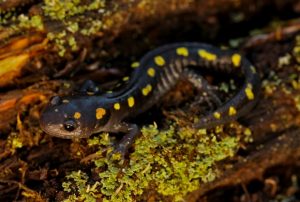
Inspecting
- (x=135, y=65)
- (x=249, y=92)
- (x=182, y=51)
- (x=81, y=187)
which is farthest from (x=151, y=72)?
(x=81, y=187)

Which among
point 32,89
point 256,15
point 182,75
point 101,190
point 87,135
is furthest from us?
point 256,15

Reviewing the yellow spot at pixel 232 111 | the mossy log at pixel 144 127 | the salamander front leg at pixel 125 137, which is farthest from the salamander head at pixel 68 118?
the yellow spot at pixel 232 111

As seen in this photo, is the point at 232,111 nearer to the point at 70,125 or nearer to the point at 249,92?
the point at 249,92

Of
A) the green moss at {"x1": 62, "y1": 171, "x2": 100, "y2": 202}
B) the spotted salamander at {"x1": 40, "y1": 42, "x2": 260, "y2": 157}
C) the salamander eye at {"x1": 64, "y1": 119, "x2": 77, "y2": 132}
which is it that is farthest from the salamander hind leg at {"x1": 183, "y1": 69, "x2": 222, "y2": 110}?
the green moss at {"x1": 62, "y1": 171, "x2": 100, "y2": 202}

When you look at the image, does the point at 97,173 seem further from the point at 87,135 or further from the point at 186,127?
the point at 186,127

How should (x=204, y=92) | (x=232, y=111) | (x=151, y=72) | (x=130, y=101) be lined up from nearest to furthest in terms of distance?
(x=232, y=111) → (x=130, y=101) → (x=204, y=92) → (x=151, y=72)

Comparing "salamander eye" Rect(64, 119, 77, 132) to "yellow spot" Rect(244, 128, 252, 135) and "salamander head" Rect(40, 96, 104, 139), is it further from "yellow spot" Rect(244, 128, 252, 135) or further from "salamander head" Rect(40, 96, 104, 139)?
"yellow spot" Rect(244, 128, 252, 135)

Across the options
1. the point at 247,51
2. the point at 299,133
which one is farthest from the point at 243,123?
the point at 247,51
